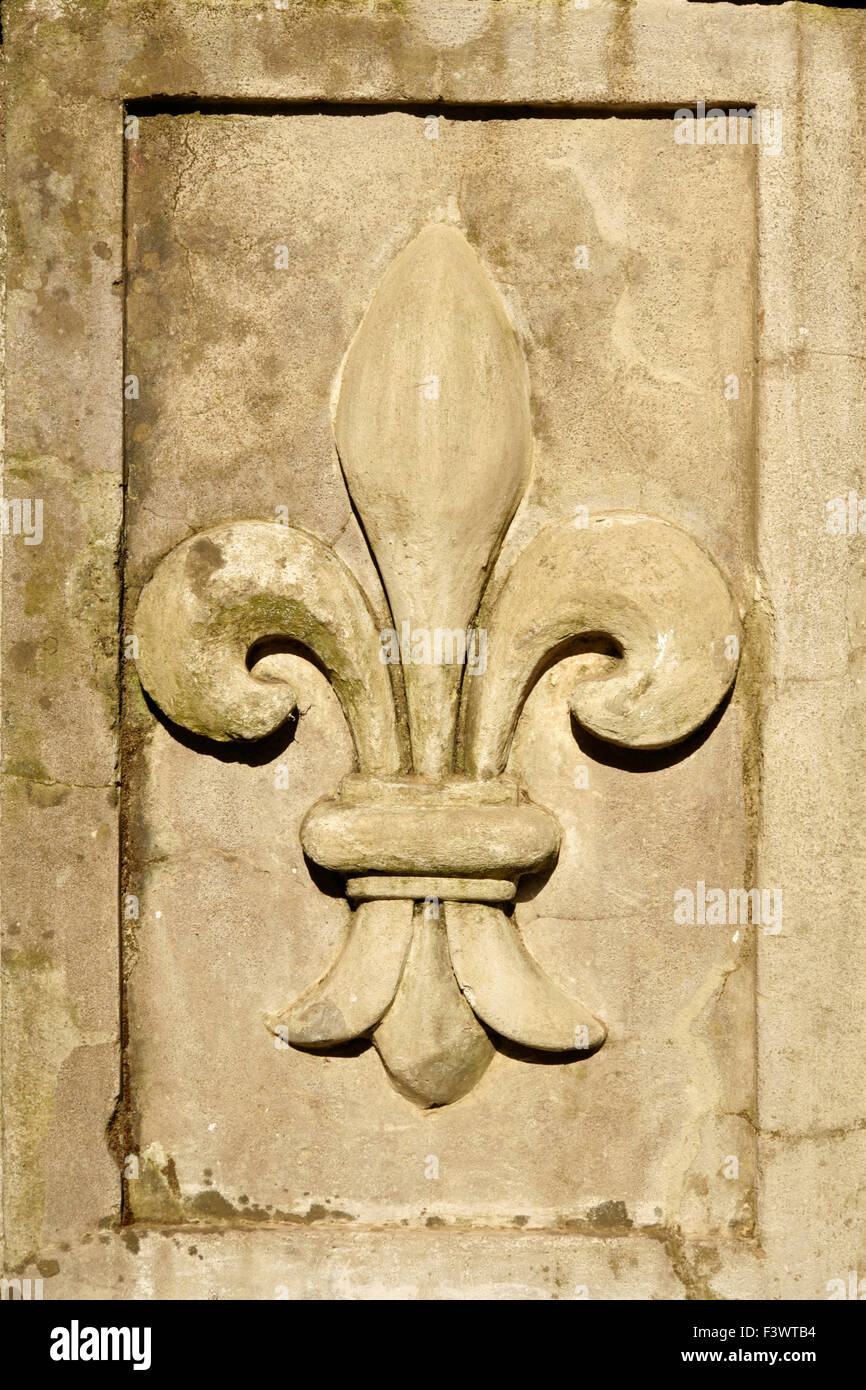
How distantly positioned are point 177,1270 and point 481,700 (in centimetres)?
124

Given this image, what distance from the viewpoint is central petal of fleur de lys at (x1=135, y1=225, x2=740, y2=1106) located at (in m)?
2.54

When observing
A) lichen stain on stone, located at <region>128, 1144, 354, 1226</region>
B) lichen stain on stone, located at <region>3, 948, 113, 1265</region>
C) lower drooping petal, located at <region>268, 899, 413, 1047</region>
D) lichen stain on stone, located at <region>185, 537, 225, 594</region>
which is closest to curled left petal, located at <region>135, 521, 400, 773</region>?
lichen stain on stone, located at <region>185, 537, 225, 594</region>

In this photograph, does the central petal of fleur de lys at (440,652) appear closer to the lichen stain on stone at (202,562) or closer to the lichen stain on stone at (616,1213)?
the lichen stain on stone at (202,562)

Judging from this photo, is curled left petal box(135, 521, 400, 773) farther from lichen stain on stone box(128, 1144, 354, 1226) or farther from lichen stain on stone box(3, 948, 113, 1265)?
lichen stain on stone box(128, 1144, 354, 1226)

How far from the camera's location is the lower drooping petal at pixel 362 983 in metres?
2.57

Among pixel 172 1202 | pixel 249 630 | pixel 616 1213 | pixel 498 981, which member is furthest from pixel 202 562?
pixel 616 1213

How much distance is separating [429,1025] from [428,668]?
68cm

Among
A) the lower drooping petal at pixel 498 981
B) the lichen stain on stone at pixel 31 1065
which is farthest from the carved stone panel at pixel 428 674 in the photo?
the lichen stain on stone at pixel 31 1065

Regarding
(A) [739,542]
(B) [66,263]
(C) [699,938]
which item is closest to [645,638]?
(A) [739,542]

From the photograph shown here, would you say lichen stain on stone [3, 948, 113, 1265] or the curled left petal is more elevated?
the curled left petal

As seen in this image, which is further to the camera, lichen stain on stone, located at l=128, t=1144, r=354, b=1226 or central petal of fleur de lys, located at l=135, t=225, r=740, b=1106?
lichen stain on stone, located at l=128, t=1144, r=354, b=1226

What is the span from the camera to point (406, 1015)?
102 inches

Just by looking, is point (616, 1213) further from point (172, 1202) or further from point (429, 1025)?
point (172, 1202)

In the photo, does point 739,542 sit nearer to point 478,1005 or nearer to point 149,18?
point 478,1005
